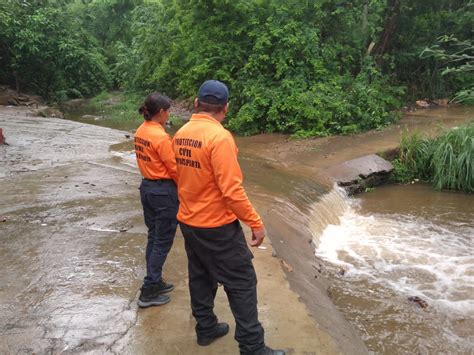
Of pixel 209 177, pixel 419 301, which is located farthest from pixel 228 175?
pixel 419 301

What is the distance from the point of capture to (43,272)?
4668 mm

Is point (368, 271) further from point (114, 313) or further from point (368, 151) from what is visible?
point (368, 151)

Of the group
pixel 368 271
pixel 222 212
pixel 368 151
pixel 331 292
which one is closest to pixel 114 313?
pixel 222 212

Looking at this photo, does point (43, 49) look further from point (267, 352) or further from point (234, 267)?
point (267, 352)

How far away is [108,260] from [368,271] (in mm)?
3595

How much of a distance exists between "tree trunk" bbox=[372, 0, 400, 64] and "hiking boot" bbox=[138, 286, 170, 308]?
558 inches

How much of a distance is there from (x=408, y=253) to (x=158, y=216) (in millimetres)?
4646

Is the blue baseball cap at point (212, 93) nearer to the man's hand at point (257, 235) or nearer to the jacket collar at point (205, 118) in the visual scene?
the jacket collar at point (205, 118)

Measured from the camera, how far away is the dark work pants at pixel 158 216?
3904mm

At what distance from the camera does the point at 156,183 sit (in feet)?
12.8

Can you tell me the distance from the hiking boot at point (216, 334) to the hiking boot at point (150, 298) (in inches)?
26.8

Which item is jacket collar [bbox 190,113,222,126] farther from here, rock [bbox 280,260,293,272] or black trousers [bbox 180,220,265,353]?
rock [bbox 280,260,293,272]

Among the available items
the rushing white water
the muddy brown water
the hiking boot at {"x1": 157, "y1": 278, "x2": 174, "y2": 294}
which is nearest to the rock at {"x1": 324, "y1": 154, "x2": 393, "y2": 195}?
the muddy brown water

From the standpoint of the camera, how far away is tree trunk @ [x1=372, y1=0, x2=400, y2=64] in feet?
51.8
